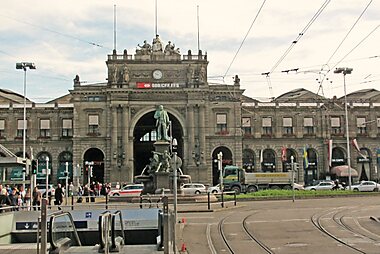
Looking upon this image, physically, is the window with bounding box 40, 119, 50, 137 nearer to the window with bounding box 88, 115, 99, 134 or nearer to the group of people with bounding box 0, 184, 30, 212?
the window with bounding box 88, 115, 99, 134

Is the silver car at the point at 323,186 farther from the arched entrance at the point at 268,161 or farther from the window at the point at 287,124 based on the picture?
the window at the point at 287,124

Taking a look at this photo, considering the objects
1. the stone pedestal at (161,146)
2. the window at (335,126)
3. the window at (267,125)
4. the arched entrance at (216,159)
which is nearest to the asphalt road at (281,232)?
the stone pedestal at (161,146)

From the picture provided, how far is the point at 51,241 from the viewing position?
30.5ft

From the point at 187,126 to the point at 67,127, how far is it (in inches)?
684

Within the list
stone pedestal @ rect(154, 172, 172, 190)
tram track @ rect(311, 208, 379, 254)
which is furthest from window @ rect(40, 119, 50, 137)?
tram track @ rect(311, 208, 379, 254)

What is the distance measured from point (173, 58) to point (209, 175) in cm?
1669

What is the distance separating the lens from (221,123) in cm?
7375

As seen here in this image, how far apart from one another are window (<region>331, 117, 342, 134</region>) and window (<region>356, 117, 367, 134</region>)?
9.40 feet

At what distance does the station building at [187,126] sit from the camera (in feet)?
233

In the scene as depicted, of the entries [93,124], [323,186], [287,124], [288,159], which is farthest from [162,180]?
[287,124]

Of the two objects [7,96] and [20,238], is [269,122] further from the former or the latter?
[20,238]

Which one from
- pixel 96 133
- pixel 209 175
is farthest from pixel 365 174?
pixel 96 133

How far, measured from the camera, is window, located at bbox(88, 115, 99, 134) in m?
72.0

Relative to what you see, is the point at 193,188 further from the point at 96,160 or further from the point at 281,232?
the point at 281,232
